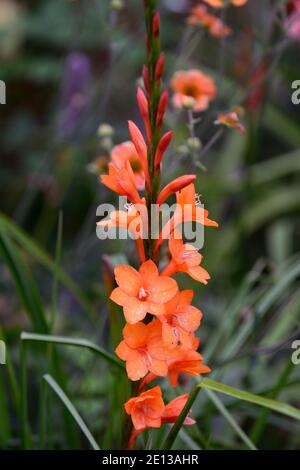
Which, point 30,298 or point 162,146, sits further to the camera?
point 30,298

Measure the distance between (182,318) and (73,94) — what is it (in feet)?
3.32

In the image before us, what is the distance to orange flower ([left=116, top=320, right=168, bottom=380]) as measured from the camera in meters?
0.83

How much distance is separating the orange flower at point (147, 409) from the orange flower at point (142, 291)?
0.10 m

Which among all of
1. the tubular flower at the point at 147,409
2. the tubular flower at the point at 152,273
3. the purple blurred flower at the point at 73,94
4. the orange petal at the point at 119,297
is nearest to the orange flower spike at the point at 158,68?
the tubular flower at the point at 152,273

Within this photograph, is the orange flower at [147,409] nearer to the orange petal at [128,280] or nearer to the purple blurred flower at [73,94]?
the orange petal at [128,280]

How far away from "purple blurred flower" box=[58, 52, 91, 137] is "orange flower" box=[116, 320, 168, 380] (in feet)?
3.10

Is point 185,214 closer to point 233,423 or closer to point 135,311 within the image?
point 135,311

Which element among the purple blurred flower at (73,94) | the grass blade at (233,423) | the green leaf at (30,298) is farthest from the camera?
the purple blurred flower at (73,94)

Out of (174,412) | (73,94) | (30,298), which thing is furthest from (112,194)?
(174,412)

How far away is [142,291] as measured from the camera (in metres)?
→ 0.83

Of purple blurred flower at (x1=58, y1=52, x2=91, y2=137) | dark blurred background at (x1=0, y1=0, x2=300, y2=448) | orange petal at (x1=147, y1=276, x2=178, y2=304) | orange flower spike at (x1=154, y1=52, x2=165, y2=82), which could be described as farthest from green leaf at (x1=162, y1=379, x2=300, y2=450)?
purple blurred flower at (x1=58, y1=52, x2=91, y2=137)

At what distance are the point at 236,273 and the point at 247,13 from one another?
1.28 m

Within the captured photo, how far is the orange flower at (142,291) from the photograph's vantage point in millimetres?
810
